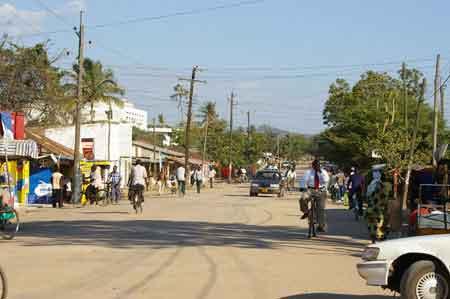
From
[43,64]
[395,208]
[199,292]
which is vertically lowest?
[199,292]

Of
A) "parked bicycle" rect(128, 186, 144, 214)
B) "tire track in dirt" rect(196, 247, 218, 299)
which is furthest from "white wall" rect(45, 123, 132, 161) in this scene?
"tire track in dirt" rect(196, 247, 218, 299)

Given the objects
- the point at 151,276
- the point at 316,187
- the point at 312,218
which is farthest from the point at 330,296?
the point at 316,187

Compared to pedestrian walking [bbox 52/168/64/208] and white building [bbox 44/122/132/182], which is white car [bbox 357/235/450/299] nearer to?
pedestrian walking [bbox 52/168/64/208]

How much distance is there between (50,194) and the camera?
114 ft

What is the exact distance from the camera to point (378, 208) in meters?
16.3

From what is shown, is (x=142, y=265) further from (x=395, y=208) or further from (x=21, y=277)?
(x=395, y=208)

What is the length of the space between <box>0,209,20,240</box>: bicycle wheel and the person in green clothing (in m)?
7.95

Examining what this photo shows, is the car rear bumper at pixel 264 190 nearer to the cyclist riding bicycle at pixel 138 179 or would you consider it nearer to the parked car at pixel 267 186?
the parked car at pixel 267 186

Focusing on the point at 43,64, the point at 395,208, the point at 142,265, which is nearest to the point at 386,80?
the point at 43,64

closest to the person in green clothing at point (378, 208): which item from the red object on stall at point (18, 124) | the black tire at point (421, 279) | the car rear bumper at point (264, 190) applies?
the black tire at point (421, 279)

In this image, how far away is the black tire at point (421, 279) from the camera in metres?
8.36

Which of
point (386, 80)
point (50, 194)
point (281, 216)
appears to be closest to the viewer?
point (281, 216)

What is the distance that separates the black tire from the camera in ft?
27.4

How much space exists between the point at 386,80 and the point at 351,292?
181ft
